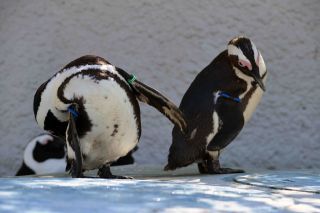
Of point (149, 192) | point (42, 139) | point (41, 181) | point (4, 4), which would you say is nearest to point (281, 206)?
point (149, 192)

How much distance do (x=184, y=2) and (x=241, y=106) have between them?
1225 mm

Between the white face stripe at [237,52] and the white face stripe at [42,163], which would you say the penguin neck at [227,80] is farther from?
the white face stripe at [42,163]

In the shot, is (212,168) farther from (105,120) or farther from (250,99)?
(105,120)

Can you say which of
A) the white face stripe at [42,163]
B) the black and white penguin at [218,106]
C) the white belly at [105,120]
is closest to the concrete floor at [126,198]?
the white belly at [105,120]

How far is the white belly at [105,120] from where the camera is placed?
1.98m

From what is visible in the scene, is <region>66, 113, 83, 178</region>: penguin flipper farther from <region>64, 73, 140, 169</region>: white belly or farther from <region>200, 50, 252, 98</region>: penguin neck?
<region>200, 50, 252, 98</region>: penguin neck

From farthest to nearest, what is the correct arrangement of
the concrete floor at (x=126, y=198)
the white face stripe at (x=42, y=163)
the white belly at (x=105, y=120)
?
1. the white face stripe at (x=42, y=163)
2. the white belly at (x=105, y=120)
3. the concrete floor at (x=126, y=198)

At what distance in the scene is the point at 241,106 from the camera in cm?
242

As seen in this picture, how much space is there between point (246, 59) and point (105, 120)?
597 mm

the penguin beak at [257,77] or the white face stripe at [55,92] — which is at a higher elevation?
the penguin beak at [257,77]

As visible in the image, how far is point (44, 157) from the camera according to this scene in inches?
128

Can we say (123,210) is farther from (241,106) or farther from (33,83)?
(33,83)

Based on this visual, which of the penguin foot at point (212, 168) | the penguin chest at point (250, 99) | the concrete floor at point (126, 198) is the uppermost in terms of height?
the penguin chest at point (250, 99)

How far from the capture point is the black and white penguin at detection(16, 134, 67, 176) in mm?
3213
